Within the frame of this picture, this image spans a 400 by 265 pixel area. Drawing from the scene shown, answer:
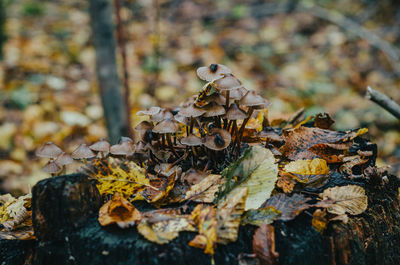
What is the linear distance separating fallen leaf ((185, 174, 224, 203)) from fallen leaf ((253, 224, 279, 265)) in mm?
249

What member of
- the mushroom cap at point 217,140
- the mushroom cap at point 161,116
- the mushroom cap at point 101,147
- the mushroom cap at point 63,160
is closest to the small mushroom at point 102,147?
the mushroom cap at point 101,147

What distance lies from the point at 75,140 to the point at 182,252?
12.6 ft

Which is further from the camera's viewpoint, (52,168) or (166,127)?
(52,168)

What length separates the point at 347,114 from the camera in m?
5.27

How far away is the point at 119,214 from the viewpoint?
1.29m

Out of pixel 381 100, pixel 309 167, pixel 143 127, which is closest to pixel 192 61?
pixel 381 100

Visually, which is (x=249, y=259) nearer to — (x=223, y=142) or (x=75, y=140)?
(x=223, y=142)

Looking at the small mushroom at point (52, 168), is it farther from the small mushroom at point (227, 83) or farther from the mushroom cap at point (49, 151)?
the small mushroom at point (227, 83)

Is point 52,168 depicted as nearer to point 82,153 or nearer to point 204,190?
point 82,153

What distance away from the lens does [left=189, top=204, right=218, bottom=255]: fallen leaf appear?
46.1 inches

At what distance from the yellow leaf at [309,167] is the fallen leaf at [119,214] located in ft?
2.45

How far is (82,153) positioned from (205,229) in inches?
26.5

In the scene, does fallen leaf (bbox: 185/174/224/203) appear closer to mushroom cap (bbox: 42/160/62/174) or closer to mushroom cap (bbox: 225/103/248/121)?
mushroom cap (bbox: 225/103/248/121)

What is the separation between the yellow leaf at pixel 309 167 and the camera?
1511mm
